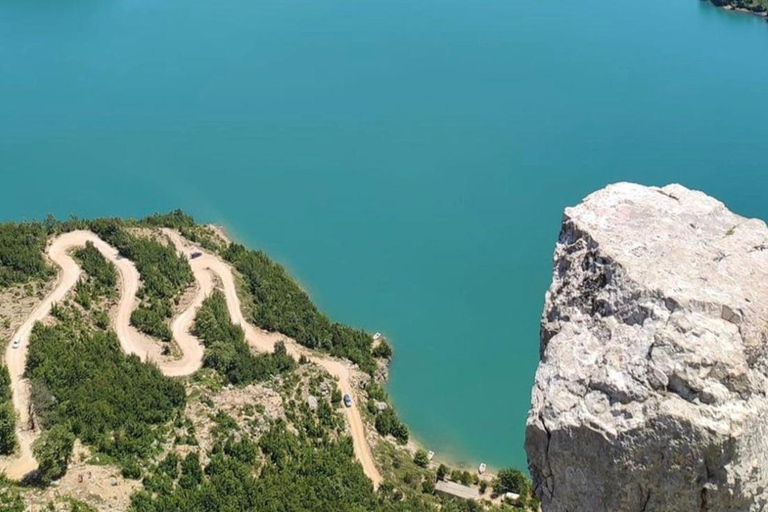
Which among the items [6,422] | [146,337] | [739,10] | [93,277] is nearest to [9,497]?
[6,422]

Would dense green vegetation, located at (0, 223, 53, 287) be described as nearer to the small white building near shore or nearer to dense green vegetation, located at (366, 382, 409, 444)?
dense green vegetation, located at (366, 382, 409, 444)

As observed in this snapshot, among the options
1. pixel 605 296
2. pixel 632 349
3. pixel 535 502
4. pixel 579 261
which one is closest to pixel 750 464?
pixel 632 349

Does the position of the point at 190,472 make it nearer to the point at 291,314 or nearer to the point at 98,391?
the point at 98,391

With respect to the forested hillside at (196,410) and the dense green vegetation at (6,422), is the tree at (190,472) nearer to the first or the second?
the forested hillside at (196,410)

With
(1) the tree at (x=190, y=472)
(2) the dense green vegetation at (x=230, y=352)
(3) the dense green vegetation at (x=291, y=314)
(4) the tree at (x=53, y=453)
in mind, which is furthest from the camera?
(3) the dense green vegetation at (x=291, y=314)

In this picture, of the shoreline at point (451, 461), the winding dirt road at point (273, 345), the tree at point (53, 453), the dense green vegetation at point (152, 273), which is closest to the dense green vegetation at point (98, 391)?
the tree at point (53, 453)

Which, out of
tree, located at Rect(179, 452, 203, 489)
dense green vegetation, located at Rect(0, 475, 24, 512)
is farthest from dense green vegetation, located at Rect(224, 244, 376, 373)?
dense green vegetation, located at Rect(0, 475, 24, 512)

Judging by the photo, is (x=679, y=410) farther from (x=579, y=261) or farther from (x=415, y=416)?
(x=415, y=416)
